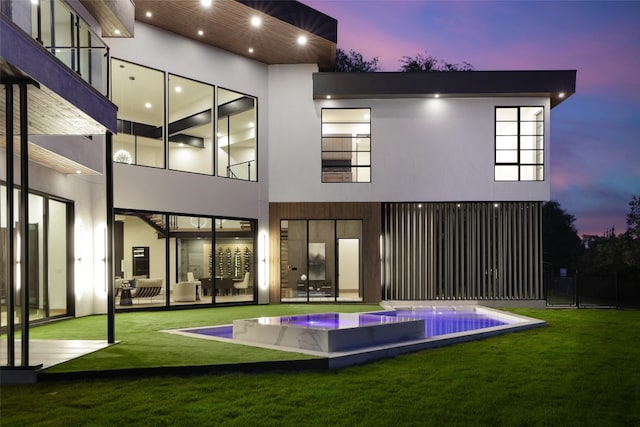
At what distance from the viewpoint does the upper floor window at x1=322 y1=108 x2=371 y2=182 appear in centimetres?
1850

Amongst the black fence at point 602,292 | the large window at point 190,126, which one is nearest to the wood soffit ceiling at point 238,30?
the large window at point 190,126

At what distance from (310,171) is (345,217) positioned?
1.77 metres

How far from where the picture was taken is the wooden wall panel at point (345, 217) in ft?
59.8

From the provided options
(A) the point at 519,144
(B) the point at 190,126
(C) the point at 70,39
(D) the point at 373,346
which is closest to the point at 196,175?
(B) the point at 190,126

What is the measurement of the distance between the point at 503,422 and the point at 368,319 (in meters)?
5.27

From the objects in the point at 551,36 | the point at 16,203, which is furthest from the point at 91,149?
the point at 551,36

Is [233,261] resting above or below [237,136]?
below

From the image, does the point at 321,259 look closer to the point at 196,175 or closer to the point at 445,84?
the point at 196,175

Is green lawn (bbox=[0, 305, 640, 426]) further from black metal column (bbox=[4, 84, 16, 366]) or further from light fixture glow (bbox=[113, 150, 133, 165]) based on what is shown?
light fixture glow (bbox=[113, 150, 133, 165])

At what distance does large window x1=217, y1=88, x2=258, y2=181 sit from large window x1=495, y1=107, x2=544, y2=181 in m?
7.55

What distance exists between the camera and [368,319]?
35.2 ft

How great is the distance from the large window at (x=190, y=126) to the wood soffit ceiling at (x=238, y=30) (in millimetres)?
1400

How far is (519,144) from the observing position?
726 inches

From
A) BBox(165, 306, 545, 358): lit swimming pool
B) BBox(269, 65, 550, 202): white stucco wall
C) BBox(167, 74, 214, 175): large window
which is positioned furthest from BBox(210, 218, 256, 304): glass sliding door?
BBox(165, 306, 545, 358): lit swimming pool
